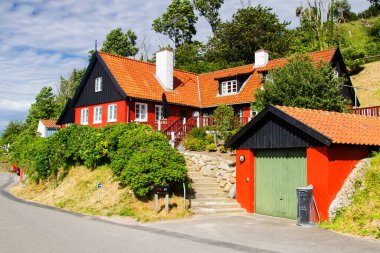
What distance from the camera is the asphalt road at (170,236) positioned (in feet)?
30.8

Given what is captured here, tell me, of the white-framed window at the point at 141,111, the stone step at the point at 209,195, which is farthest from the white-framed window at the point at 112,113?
the stone step at the point at 209,195

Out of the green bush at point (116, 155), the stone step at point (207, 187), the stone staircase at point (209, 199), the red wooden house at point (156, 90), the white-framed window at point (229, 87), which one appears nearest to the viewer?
the green bush at point (116, 155)

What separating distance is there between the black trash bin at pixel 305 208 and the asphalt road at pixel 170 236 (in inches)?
17.1

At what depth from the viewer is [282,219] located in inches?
565

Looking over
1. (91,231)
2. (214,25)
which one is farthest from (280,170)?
(214,25)

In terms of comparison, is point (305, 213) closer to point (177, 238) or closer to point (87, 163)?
point (177, 238)

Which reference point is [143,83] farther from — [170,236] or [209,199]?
[170,236]

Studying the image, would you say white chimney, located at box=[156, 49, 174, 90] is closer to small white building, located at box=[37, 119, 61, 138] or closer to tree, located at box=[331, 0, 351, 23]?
small white building, located at box=[37, 119, 61, 138]

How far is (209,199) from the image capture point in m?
16.4

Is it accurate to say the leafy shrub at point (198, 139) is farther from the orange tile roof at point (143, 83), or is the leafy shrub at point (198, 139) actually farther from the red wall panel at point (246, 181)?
the orange tile roof at point (143, 83)

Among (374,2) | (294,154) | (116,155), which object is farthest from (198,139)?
(374,2)

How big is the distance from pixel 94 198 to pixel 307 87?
457 inches

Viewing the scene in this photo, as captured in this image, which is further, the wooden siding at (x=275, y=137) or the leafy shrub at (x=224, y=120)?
the leafy shrub at (x=224, y=120)

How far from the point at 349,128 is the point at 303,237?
5.53m
